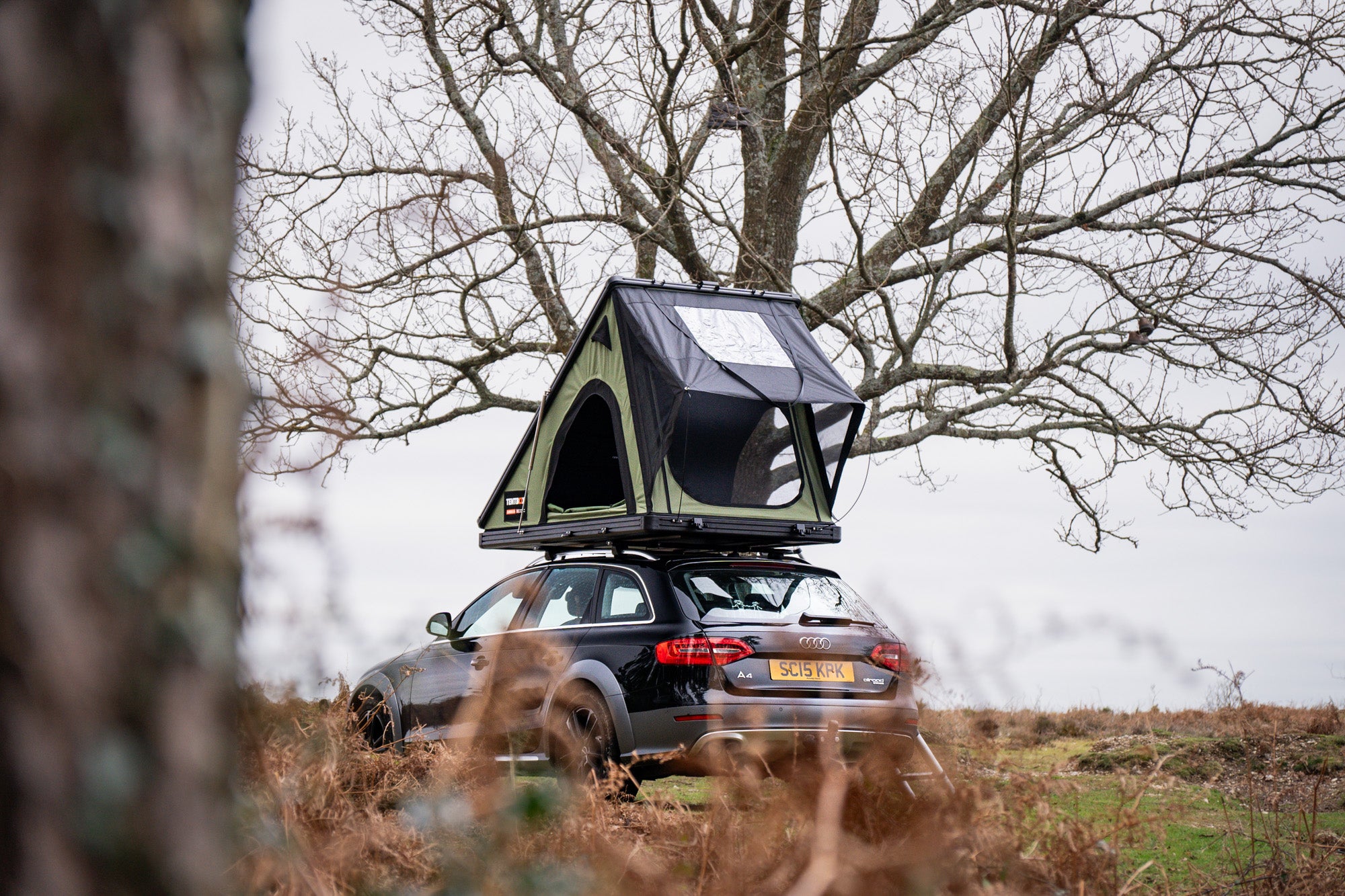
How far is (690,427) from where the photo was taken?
10.3 m

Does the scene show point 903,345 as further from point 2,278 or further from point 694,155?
point 2,278

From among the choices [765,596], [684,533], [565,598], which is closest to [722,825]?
[765,596]

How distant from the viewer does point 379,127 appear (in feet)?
50.1

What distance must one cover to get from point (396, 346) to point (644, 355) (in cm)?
664

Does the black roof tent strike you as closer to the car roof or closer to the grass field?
the car roof

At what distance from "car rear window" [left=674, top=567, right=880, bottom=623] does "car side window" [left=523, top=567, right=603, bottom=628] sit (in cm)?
93

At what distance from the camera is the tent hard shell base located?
917 centimetres

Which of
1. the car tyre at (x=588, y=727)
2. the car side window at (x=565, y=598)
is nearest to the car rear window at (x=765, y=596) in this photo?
the car side window at (x=565, y=598)

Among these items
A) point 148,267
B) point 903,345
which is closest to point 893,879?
point 148,267

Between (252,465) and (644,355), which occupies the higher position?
(644,355)

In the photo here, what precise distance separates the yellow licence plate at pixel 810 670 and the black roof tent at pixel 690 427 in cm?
182

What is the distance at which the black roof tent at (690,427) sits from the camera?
9852 mm

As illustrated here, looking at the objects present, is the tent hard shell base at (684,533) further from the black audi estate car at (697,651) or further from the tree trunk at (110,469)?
the tree trunk at (110,469)

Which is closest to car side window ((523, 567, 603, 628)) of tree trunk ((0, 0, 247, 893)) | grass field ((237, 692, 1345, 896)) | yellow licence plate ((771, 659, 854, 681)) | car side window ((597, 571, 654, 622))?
car side window ((597, 571, 654, 622))
